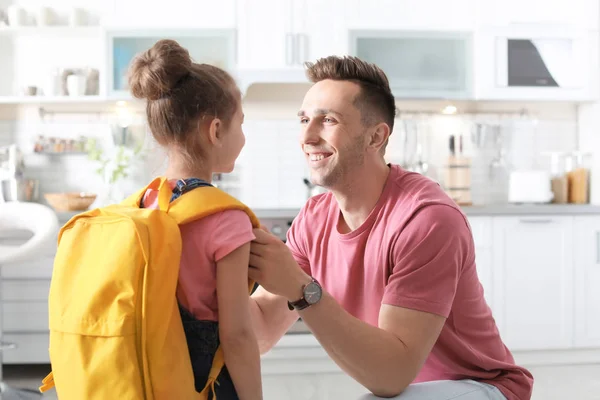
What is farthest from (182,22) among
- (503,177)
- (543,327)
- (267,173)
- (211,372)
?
Result: (211,372)

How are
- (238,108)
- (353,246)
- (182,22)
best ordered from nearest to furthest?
(238,108) < (353,246) < (182,22)

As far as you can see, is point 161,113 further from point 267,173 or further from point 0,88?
point 0,88

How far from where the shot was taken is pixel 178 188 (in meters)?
1.43

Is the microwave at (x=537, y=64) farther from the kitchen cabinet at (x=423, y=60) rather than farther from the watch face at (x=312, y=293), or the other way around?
the watch face at (x=312, y=293)

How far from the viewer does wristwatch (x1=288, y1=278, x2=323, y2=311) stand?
153cm

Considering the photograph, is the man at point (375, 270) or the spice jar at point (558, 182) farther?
the spice jar at point (558, 182)

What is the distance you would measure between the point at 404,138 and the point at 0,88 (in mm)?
2538

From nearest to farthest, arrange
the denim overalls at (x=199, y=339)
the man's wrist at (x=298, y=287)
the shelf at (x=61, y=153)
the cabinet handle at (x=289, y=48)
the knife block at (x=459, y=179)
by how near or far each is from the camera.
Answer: the denim overalls at (x=199, y=339) < the man's wrist at (x=298, y=287) < the cabinet handle at (x=289, y=48) < the knife block at (x=459, y=179) < the shelf at (x=61, y=153)

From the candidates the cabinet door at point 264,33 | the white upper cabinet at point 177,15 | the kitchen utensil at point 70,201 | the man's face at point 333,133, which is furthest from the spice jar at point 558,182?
the man's face at point 333,133

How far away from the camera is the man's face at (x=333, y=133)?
6.35 feet

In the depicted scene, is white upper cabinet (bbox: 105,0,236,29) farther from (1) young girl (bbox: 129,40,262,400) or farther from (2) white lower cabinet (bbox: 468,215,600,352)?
(1) young girl (bbox: 129,40,262,400)

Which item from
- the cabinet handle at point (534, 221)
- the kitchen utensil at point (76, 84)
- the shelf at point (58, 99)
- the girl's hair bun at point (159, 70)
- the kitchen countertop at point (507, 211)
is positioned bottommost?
the cabinet handle at point (534, 221)

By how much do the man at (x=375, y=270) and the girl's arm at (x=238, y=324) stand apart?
3.3 inches

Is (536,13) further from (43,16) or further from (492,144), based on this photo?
(43,16)
